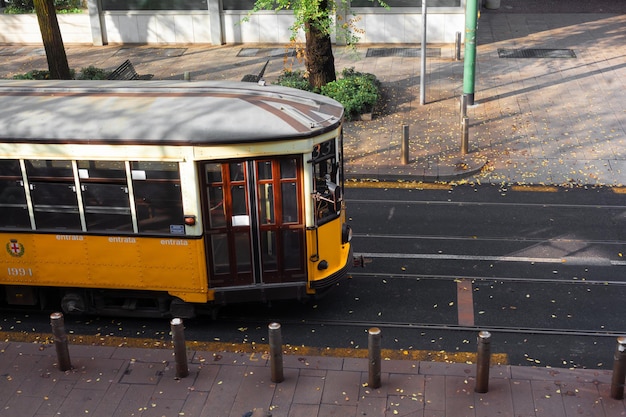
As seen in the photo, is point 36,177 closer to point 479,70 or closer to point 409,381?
point 409,381

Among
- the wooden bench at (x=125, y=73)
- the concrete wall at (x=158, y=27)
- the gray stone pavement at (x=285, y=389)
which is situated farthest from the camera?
the concrete wall at (x=158, y=27)

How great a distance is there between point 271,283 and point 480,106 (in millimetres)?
10861

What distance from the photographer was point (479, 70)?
2250 cm

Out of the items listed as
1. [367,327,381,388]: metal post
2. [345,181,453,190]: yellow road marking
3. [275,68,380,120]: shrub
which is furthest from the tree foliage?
[367,327,381,388]: metal post

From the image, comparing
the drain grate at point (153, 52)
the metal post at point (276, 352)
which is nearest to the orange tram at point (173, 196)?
the metal post at point (276, 352)

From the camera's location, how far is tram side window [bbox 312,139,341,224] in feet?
33.2

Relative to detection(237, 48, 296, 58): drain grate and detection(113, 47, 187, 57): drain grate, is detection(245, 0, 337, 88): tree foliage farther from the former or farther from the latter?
detection(113, 47, 187, 57): drain grate

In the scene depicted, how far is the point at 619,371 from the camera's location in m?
8.80

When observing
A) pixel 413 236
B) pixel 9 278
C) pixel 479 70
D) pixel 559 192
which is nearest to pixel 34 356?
pixel 9 278

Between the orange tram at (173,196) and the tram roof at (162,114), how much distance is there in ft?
0.07

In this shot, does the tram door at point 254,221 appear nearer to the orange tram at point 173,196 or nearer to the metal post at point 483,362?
the orange tram at point 173,196

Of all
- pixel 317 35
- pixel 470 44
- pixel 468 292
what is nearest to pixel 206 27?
pixel 317 35

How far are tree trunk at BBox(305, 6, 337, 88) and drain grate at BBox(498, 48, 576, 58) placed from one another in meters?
6.43

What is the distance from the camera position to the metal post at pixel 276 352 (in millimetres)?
9156
